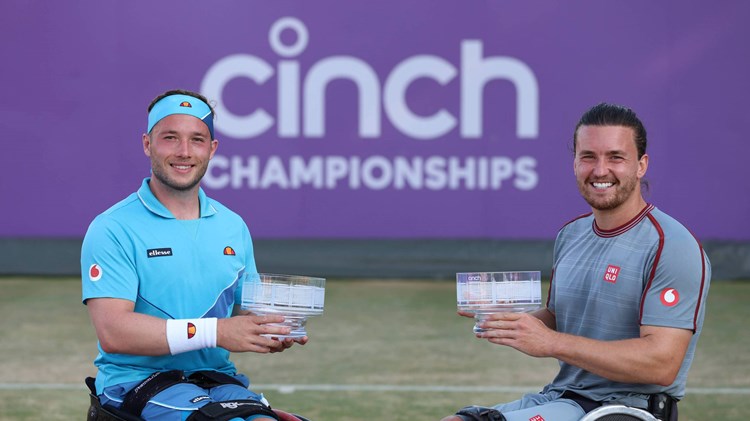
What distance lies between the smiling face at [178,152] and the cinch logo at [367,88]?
6950 millimetres

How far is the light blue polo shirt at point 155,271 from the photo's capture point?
391 centimetres

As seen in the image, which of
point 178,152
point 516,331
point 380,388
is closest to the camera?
point 516,331

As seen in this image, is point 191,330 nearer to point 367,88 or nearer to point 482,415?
point 482,415

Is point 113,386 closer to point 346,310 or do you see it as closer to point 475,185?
point 346,310

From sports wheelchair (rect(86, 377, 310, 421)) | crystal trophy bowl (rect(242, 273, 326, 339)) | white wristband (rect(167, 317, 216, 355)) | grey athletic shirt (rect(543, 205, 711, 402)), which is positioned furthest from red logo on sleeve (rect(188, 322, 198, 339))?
grey athletic shirt (rect(543, 205, 711, 402))

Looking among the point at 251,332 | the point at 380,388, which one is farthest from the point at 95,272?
the point at 380,388

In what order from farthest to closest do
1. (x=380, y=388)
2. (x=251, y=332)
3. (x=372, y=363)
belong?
(x=372, y=363) → (x=380, y=388) → (x=251, y=332)

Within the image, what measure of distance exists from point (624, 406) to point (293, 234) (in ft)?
25.3

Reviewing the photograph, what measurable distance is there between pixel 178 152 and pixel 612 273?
1.52 metres

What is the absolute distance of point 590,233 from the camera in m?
4.02

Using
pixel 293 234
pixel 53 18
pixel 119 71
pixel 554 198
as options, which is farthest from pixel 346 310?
pixel 53 18

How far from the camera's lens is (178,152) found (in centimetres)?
405

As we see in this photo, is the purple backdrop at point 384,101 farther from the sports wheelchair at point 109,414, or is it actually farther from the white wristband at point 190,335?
the white wristband at point 190,335

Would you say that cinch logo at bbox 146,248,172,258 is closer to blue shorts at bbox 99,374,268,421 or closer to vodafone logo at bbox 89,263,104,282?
vodafone logo at bbox 89,263,104,282
